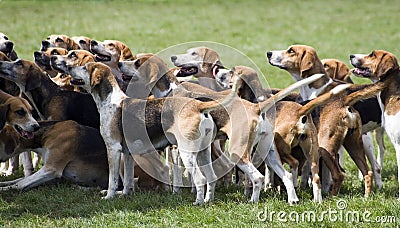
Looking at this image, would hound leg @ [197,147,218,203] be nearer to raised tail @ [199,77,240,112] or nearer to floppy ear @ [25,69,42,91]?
raised tail @ [199,77,240,112]

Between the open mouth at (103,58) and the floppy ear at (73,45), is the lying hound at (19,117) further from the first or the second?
the floppy ear at (73,45)

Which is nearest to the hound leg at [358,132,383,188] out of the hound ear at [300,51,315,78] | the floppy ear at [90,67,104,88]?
the hound ear at [300,51,315,78]

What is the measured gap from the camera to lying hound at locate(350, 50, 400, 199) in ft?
26.4

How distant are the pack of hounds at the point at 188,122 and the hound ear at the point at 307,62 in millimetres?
14

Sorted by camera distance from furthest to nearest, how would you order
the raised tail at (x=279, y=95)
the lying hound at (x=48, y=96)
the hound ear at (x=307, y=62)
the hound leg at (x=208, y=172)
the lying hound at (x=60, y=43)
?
the lying hound at (x=60, y=43)
the hound ear at (x=307, y=62)
the lying hound at (x=48, y=96)
the hound leg at (x=208, y=172)
the raised tail at (x=279, y=95)

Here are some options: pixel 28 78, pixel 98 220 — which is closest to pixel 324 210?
pixel 98 220

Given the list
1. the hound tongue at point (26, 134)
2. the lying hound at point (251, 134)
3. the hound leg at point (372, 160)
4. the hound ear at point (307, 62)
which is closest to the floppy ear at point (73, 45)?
the hound tongue at point (26, 134)

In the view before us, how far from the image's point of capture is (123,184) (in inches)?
334

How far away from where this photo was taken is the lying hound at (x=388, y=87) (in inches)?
317

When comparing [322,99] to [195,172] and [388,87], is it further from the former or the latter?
[195,172]

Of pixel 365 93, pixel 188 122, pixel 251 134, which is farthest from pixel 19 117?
pixel 365 93

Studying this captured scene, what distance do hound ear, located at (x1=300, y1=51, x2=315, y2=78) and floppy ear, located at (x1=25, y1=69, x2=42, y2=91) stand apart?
10.9 feet

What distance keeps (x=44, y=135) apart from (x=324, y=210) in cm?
345
